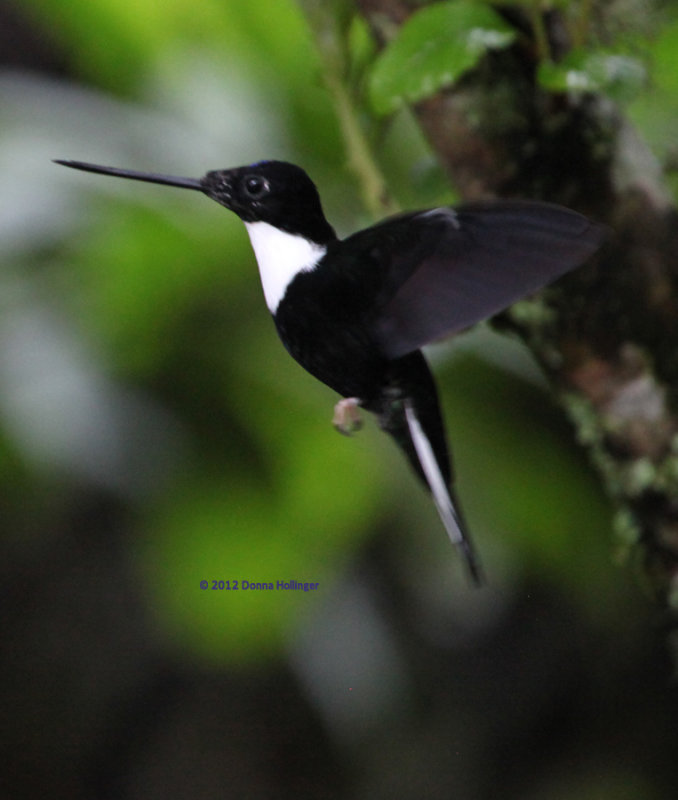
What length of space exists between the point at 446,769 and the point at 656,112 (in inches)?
33.5

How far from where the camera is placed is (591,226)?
258mm

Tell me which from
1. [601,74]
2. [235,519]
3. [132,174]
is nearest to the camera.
→ [132,174]

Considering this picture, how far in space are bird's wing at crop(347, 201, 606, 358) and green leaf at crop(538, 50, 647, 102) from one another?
0.22 meters

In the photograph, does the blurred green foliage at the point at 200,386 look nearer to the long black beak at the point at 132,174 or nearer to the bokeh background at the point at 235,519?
the bokeh background at the point at 235,519

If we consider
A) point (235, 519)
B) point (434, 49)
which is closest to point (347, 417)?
point (434, 49)

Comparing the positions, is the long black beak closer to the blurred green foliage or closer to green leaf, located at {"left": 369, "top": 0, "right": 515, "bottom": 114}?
green leaf, located at {"left": 369, "top": 0, "right": 515, "bottom": 114}

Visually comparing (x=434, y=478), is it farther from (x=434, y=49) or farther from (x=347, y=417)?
(x=434, y=49)

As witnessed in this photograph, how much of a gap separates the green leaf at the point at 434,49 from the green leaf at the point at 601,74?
34mm

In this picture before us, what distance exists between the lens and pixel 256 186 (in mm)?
280

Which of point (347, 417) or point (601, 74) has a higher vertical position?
point (601, 74)

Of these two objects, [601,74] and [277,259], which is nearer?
[277,259]

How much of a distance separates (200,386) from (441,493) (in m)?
0.81

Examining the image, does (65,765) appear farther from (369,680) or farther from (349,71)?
(349,71)

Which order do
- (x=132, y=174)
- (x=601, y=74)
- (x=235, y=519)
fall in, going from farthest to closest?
1. (x=235, y=519)
2. (x=601, y=74)
3. (x=132, y=174)
